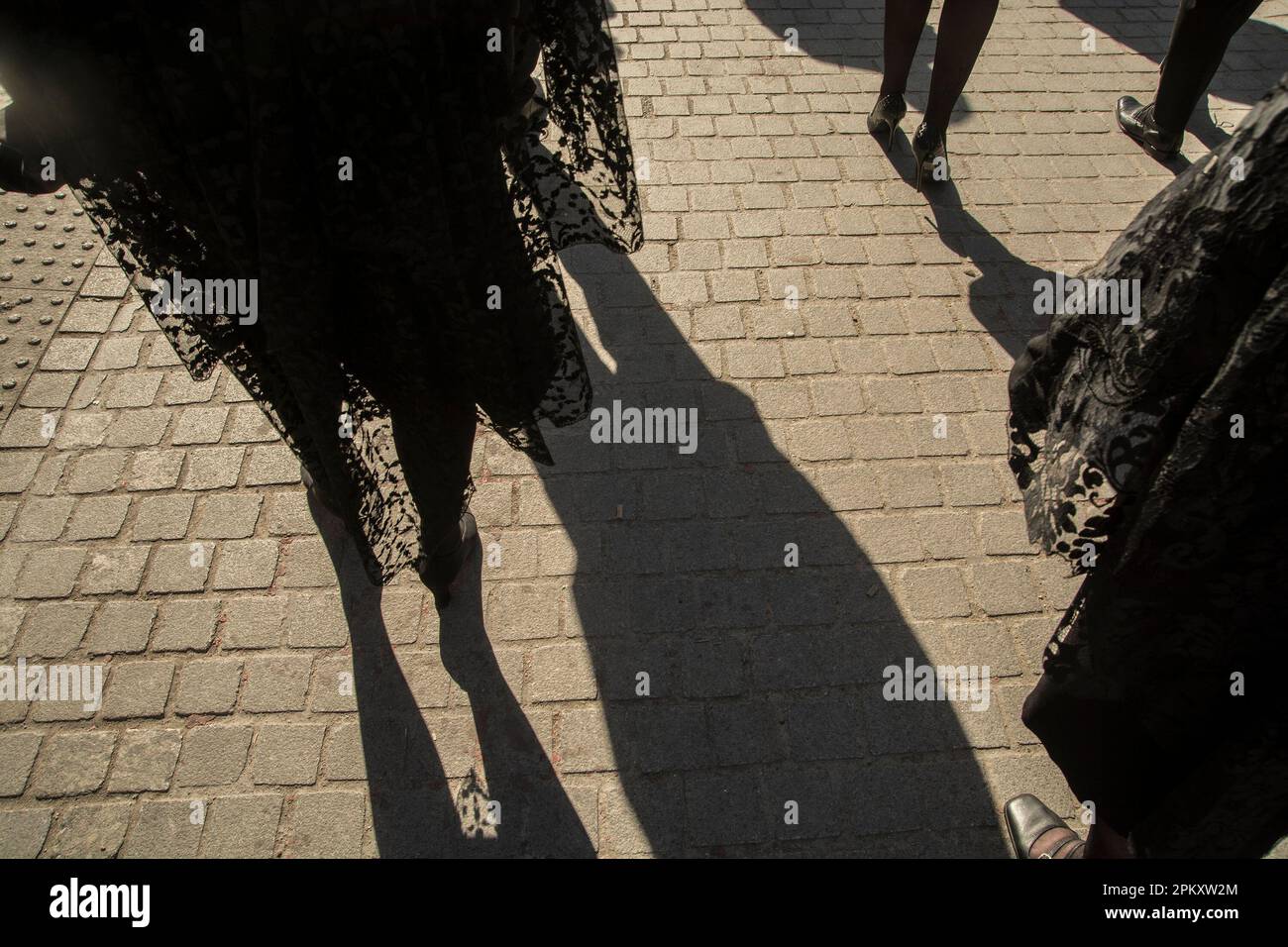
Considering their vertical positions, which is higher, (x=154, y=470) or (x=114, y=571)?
(x=154, y=470)

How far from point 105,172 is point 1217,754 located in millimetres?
2674

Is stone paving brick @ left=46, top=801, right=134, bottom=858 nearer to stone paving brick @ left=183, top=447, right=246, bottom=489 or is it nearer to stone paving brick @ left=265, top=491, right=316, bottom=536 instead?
stone paving brick @ left=265, top=491, right=316, bottom=536

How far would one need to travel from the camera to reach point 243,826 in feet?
8.05

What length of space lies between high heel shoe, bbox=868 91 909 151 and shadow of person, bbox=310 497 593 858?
141 inches

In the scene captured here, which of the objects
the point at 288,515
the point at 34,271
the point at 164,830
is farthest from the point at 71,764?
the point at 34,271

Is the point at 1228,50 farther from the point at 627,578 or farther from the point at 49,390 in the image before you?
the point at 49,390

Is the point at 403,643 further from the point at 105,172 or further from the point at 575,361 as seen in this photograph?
the point at 105,172

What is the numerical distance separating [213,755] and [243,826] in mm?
275

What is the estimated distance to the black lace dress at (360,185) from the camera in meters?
1.53

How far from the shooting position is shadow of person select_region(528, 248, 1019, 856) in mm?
2492

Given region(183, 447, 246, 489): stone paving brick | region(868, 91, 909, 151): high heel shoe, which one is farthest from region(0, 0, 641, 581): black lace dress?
region(868, 91, 909, 151): high heel shoe

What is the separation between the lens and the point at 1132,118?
4.82m

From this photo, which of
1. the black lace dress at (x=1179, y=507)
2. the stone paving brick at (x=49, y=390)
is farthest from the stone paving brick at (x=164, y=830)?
the black lace dress at (x=1179, y=507)
